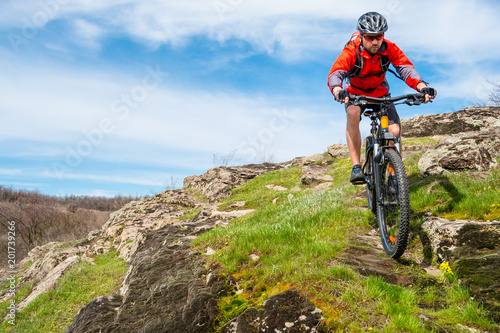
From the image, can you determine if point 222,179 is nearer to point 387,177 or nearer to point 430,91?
point 387,177

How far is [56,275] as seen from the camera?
11984mm

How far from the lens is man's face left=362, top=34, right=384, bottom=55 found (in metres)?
5.04

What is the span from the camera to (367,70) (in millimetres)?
5340

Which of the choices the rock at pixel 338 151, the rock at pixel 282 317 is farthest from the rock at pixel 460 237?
the rock at pixel 338 151

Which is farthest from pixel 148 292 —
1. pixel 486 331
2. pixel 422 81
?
pixel 422 81

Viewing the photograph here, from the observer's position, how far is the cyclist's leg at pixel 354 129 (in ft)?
17.9

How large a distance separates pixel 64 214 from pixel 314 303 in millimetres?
55398

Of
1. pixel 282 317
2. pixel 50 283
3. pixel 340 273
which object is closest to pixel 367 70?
pixel 340 273

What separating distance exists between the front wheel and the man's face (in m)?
1.77

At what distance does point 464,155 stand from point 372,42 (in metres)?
3.06

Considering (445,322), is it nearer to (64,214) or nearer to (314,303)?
(314,303)

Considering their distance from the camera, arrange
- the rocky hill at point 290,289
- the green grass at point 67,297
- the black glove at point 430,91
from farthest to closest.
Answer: the green grass at point 67,297 < the black glove at point 430,91 < the rocky hill at point 290,289

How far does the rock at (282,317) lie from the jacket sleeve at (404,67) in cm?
373

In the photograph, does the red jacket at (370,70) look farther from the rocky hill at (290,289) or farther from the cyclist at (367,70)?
the rocky hill at (290,289)
